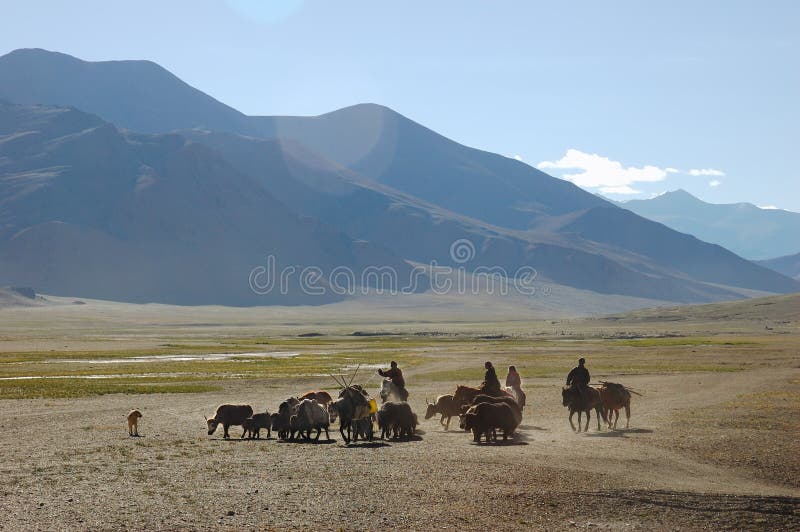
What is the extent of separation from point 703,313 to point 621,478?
15491 centimetres

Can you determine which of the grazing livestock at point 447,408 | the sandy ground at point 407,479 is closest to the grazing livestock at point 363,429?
the sandy ground at point 407,479

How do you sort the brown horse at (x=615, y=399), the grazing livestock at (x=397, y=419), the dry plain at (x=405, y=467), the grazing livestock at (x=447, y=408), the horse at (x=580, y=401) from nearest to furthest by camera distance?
1. the dry plain at (x=405, y=467)
2. the grazing livestock at (x=397, y=419)
3. the horse at (x=580, y=401)
4. the brown horse at (x=615, y=399)
5. the grazing livestock at (x=447, y=408)

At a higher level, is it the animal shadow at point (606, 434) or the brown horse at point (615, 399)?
the brown horse at point (615, 399)

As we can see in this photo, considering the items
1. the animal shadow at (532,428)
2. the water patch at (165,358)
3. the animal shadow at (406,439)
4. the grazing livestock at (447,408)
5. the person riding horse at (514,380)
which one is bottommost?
the water patch at (165,358)

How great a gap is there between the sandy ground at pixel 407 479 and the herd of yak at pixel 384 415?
0.59m

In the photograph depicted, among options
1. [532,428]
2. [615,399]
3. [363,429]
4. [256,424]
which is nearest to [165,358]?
[256,424]

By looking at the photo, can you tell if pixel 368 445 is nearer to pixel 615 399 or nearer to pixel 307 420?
pixel 307 420

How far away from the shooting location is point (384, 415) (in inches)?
920

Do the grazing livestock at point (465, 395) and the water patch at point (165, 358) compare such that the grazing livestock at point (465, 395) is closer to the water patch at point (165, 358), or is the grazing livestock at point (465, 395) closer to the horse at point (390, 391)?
the horse at point (390, 391)

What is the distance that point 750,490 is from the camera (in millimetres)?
16516

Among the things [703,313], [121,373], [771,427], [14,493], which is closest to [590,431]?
[771,427]

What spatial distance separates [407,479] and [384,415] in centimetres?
652

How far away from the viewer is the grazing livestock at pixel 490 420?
72.6 ft

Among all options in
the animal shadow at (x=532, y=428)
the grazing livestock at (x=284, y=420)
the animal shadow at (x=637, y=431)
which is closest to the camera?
the grazing livestock at (x=284, y=420)
